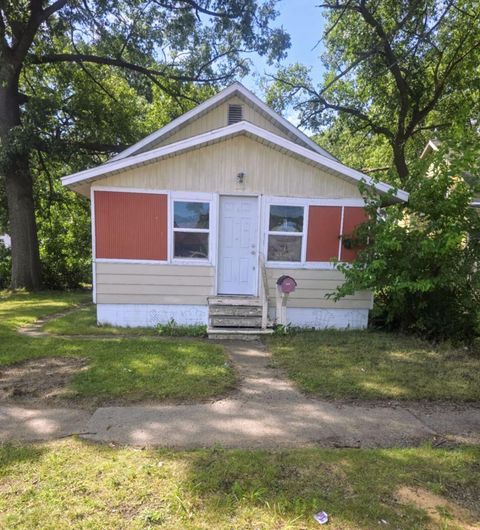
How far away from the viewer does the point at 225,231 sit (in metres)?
7.75

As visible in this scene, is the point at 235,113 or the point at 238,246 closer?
the point at 238,246

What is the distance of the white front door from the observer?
25.3 feet

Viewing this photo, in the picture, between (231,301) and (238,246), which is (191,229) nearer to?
(238,246)

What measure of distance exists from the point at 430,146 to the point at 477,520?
17.3 m

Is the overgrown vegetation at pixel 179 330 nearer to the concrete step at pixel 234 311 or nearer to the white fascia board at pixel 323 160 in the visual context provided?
the concrete step at pixel 234 311

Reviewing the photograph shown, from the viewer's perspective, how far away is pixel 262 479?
2721mm

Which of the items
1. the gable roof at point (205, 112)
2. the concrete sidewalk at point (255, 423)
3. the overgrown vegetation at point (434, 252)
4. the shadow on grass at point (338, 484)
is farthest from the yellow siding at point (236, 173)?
the shadow on grass at point (338, 484)

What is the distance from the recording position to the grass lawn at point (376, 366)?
4562 millimetres

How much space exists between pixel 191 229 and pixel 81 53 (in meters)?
11.6

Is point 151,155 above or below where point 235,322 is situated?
above

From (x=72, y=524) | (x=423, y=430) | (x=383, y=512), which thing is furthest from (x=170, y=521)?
(x=423, y=430)

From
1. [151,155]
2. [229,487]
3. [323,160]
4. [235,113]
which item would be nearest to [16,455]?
[229,487]

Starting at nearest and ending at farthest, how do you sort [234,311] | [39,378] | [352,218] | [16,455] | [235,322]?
[16,455]
[39,378]
[235,322]
[234,311]
[352,218]

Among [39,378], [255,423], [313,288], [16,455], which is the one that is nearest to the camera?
[16,455]
